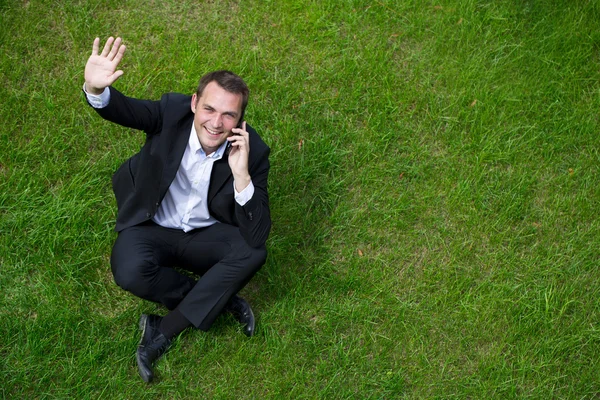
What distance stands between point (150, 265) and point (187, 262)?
426 mm

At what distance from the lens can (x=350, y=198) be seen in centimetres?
714

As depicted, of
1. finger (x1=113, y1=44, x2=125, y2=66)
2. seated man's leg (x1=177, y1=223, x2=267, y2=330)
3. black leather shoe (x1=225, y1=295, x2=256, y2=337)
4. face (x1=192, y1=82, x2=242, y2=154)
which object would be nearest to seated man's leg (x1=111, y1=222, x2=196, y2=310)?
seated man's leg (x1=177, y1=223, x2=267, y2=330)

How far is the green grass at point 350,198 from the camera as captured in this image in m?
6.33

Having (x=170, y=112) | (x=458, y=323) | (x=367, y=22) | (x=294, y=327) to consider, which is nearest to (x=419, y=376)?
(x=458, y=323)

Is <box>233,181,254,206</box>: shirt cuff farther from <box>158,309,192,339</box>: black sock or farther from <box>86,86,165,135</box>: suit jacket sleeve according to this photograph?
<box>158,309,192,339</box>: black sock

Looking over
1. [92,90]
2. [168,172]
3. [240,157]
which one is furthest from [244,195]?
[92,90]

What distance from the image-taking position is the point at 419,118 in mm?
7488

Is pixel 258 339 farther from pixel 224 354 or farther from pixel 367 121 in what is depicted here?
pixel 367 121

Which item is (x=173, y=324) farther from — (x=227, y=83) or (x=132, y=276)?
(x=227, y=83)

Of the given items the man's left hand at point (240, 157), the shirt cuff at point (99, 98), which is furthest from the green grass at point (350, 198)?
the shirt cuff at point (99, 98)

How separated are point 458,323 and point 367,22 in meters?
3.20

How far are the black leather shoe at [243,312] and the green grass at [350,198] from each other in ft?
0.32

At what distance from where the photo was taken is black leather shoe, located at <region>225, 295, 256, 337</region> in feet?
21.0

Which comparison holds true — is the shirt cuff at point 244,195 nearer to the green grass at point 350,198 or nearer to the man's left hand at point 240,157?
the man's left hand at point 240,157
